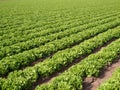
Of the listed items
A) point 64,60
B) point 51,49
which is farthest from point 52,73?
point 51,49

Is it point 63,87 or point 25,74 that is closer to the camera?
point 63,87

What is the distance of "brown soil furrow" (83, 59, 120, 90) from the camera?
8.72 metres

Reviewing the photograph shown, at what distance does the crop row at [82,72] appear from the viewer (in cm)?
791

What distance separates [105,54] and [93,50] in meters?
1.89

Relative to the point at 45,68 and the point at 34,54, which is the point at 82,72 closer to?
the point at 45,68

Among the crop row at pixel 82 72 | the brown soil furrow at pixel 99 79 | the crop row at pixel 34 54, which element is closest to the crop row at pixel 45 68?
the crop row at pixel 82 72

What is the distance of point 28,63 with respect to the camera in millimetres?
10875

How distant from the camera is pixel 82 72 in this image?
30.0ft

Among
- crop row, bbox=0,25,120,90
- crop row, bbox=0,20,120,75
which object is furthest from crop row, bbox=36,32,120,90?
crop row, bbox=0,20,120,75

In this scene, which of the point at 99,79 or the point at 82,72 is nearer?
the point at 82,72

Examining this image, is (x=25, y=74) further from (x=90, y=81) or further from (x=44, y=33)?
(x=44, y=33)

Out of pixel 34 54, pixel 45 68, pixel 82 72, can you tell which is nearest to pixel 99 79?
pixel 82 72

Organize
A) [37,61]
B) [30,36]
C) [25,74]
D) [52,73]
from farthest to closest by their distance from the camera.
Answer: [30,36] < [37,61] < [52,73] < [25,74]

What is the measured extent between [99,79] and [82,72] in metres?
0.83
